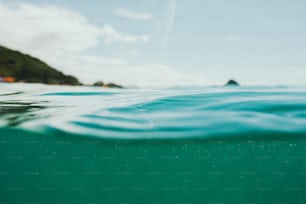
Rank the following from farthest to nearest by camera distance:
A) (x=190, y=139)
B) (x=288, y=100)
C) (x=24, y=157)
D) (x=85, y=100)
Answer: (x=24, y=157) → (x=190, y=139) → (x=85, y=100) → (x=288, y=100)

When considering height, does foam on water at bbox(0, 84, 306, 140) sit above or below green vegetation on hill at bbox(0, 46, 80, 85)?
below

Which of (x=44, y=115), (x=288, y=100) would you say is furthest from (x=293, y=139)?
(x=44, y=115)

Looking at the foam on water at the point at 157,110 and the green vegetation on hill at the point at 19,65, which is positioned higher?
the green vegetation on hill at the point at 19,65

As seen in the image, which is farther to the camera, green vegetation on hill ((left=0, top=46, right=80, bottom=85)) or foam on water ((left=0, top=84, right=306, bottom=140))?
green vegetation on hill ((left=0, top=46, right=80, bottom=85))

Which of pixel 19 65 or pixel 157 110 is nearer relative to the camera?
pixel 157 110

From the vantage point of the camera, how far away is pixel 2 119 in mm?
10367

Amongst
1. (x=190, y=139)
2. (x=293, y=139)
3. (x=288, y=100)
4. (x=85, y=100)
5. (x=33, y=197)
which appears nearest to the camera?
(x=288, y=100)

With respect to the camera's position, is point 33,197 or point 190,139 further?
point 33,197

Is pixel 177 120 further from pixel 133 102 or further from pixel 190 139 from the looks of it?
pixel 190 139

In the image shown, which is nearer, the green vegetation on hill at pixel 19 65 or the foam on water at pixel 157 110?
the foam on water at pixel 157 110

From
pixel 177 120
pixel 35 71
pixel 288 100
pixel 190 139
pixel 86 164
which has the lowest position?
pixel 86 164

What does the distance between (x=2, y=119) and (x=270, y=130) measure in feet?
30.5

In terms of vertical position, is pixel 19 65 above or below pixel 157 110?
above

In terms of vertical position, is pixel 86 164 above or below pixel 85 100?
below
